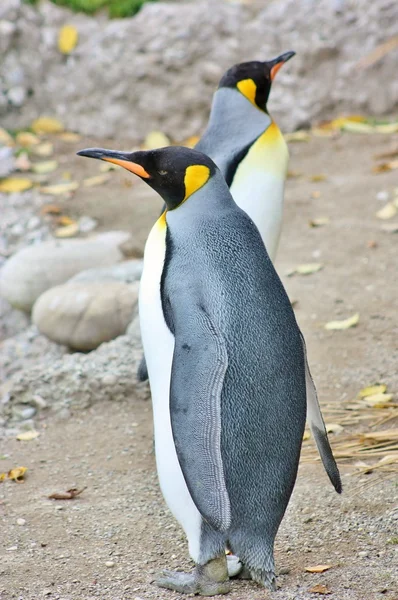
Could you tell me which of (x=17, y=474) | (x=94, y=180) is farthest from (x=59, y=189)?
(x=17, y=474)

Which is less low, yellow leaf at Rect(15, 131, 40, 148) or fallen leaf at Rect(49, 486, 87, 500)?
fallen leaf at Rect(49, 486, 87, 500)

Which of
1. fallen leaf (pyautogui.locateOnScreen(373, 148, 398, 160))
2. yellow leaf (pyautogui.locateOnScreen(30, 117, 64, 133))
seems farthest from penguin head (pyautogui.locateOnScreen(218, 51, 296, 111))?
yellow leaf (pyautogui.locateOnScreen(30, 117, 64, 133))

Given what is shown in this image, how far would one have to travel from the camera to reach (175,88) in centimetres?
710

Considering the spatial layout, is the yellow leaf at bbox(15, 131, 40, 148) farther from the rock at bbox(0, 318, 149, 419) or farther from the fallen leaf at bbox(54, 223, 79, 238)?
the rock at bbox(0, 318, 149, 419)

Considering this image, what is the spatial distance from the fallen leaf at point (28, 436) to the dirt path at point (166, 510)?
4 cm

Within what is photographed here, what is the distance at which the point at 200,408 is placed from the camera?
79.0 inches

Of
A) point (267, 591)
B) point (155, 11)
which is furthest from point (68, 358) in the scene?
point (155, 11)

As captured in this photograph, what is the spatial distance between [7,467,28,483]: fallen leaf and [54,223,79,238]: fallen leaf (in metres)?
2.73

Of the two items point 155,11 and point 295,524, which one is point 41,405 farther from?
point 155,11

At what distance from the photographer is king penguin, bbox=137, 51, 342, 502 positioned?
12.0ft

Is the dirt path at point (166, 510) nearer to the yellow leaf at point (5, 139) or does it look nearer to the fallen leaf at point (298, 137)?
the fallen leaf at point (298, 137)

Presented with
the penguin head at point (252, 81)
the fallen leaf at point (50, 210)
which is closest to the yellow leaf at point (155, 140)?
the fallen leaf at point (50, 210)

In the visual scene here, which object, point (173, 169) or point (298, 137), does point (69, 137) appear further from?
point (173, 169)

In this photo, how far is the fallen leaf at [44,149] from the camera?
21.7ft
